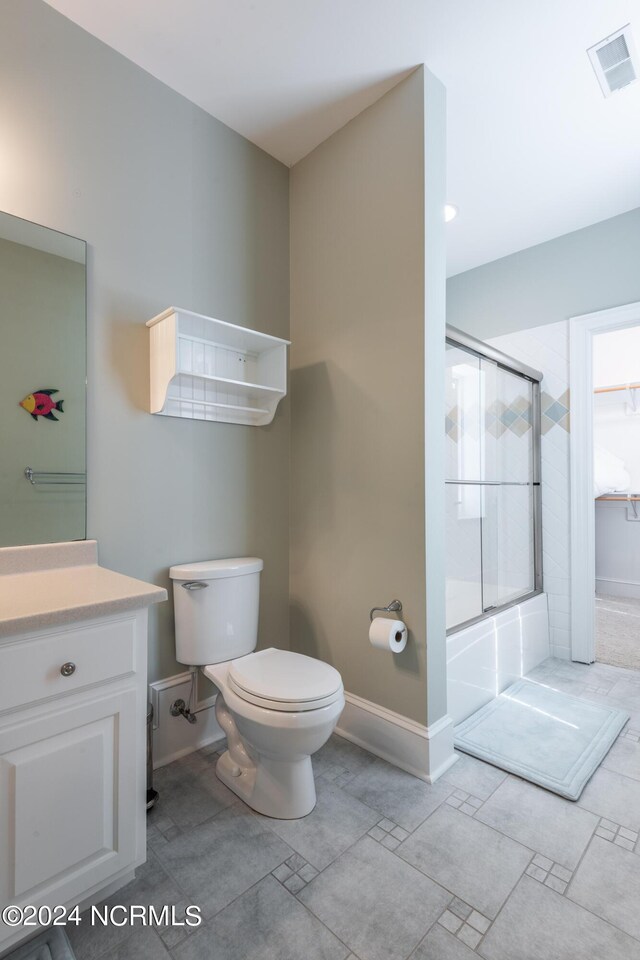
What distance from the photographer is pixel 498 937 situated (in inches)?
44.6

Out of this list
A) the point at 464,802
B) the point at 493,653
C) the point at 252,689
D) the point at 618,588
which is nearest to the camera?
the point at 252,689

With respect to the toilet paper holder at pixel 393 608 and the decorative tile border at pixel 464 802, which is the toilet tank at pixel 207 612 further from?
the decorative tile border at pixel 464 802

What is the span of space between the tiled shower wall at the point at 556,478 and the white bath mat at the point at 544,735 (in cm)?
62

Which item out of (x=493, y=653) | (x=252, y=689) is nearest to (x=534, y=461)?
(x=493, y=653)

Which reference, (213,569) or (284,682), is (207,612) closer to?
(213,569)

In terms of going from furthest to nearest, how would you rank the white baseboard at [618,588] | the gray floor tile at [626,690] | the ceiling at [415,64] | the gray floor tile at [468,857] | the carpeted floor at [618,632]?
the white baseboard at [618,588] → the carpeted floor at [618,632] → the gray floor tile at [626,690] → the ceiling at [415,64] → the gray floor tile at [468,857]

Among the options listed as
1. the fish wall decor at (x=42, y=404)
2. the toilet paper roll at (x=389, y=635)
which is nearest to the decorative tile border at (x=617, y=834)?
the toilet paper roll at (x=389, y=635)

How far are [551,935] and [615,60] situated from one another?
283 cm

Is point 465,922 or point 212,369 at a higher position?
point 212,369

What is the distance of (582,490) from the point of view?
288cm

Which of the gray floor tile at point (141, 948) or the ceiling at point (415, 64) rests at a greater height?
the ceiling at point (415, 64)

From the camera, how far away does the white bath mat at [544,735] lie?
1.77 m

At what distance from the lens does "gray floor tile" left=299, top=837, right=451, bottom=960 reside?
1.12 m

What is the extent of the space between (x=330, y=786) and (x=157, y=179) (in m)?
2.40
